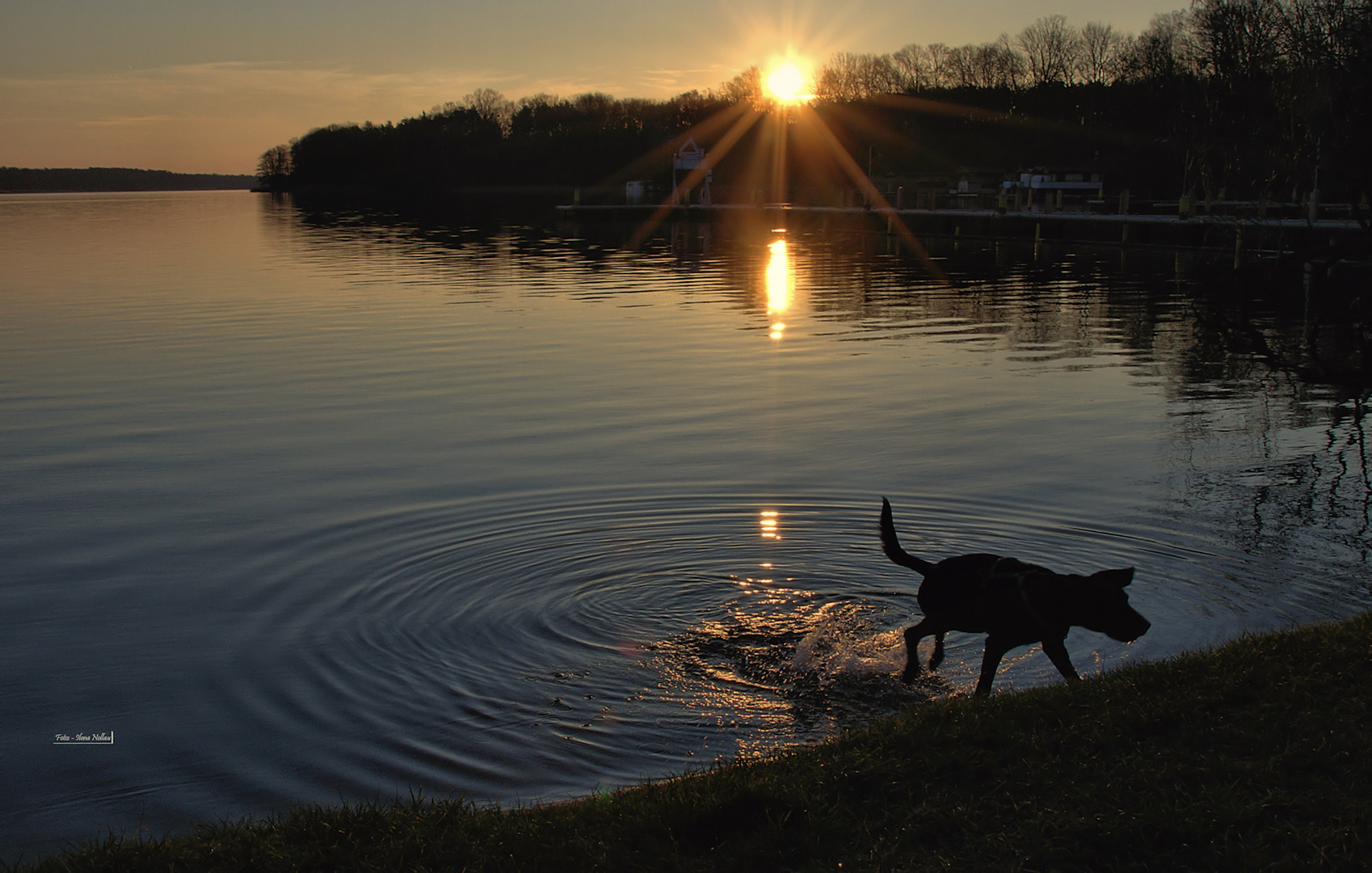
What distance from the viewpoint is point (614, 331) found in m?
24.5

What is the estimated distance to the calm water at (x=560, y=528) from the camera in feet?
20.9

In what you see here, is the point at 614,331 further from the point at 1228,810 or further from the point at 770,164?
the point at 770,164

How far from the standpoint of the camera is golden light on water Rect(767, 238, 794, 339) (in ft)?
85.9

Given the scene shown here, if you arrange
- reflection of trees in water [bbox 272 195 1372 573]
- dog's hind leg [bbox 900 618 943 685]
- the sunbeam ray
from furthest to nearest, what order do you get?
1. the sunbeam ray
2. reflection of trees in water [bbox 272 195 1372 573]
3. dog's hind leg [bbox 900 618 943 685]

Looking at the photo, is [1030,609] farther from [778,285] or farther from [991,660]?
[778,285]

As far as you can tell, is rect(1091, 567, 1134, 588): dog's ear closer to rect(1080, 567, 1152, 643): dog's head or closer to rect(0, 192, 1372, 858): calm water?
rect(1080, 567, 1152, 643): dog's head

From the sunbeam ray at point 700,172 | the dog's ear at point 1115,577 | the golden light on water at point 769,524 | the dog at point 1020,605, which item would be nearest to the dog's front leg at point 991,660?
the dog at point 1020,605

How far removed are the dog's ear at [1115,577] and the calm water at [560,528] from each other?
1363 mm

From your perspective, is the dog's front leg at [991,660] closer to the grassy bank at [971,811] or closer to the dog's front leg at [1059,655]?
the dog's front leg at [1059,655]

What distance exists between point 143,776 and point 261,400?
11428mm

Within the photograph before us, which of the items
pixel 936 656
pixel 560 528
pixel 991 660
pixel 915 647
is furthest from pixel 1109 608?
pixel 560 528

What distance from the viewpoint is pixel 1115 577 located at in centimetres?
579

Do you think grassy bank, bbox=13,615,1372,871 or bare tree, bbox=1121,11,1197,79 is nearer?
grassy bank, bbox=13,615,1372,871

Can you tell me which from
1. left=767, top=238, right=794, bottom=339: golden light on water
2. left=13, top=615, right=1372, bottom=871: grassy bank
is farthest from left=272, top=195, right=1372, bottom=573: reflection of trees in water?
left=13, top=615, right=1372, bottom=871: grassy bank
